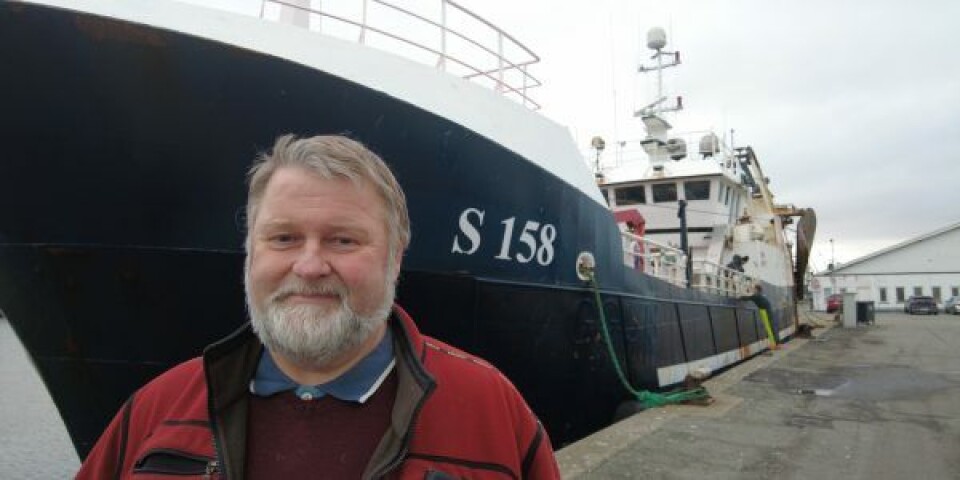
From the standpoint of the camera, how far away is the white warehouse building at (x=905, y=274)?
42.4 metres

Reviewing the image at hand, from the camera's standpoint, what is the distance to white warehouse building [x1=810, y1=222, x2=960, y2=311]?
42375 millimetres

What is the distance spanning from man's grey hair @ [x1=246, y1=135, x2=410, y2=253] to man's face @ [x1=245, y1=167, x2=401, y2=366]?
0.02m

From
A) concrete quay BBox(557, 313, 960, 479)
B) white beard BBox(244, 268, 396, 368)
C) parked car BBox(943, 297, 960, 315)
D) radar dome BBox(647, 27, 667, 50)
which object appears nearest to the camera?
white beard BBox(244, 268, 396, 368)

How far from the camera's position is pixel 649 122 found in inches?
570

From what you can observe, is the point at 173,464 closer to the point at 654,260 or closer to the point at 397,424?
the point at 397,424

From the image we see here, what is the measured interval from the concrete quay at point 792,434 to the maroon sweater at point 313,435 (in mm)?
2915

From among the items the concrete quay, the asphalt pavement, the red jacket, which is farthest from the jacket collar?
the asphalt pavement

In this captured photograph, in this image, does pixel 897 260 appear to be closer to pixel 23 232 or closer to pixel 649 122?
pixel 649 122

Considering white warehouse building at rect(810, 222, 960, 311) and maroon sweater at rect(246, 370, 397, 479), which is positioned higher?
white warehouse building at rect(810, 222, 960, 311)

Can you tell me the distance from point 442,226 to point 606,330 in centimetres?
219

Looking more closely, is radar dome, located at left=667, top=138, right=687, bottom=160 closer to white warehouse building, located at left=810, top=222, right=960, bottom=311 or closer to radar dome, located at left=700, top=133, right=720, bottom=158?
radar dome, located at left=700, top=133, right=720, bottom=158

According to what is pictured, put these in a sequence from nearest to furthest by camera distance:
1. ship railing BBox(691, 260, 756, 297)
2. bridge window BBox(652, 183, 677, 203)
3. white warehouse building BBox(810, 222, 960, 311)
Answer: ship railing BBox(691, 260, 756, 297) → bridge window BBox(652, 183, 677, 203) → white warehouse building BBox(810, 222, 960, 311)

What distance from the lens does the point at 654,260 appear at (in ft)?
25.0

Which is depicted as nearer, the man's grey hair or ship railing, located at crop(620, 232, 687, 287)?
the man's grey hair
